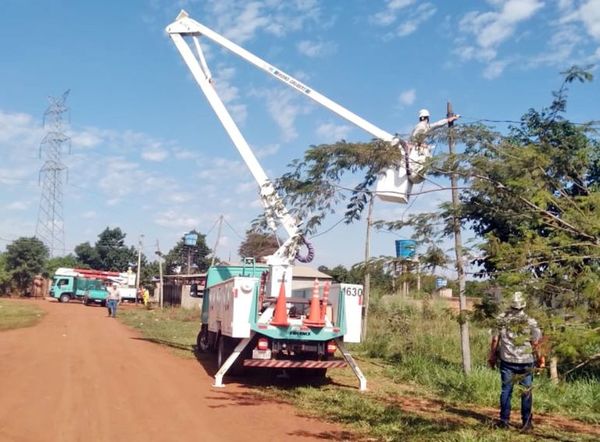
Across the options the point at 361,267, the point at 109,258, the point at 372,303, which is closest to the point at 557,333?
the point at 361,267

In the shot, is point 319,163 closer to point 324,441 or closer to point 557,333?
point 324,441

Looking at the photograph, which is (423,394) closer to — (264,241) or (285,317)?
(285,317)

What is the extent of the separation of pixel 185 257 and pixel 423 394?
6836 centimetres

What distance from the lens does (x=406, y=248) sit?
7961 mm

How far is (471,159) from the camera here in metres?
7.83

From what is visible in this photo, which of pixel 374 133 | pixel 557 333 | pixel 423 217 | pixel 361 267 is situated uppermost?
pixel 374 133

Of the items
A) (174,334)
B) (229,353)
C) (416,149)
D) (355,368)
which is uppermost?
(416,149)

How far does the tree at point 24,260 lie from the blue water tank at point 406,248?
221 feet

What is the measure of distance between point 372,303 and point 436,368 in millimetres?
10759

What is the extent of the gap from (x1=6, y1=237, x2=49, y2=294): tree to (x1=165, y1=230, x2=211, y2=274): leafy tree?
49.3 ft

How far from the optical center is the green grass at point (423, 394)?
8500mm

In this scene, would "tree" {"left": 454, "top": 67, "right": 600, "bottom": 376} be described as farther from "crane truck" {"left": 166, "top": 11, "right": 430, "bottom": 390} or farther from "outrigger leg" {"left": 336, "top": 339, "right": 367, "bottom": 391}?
"outrigger leg" {"left": 336, "top": 339, "right": 367, "bottom": 391}

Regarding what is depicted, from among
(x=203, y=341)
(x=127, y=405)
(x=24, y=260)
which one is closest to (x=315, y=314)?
(x=127, y=405)

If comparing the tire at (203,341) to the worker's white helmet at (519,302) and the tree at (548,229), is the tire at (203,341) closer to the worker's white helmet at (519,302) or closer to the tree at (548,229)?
the tree at (548,229)
